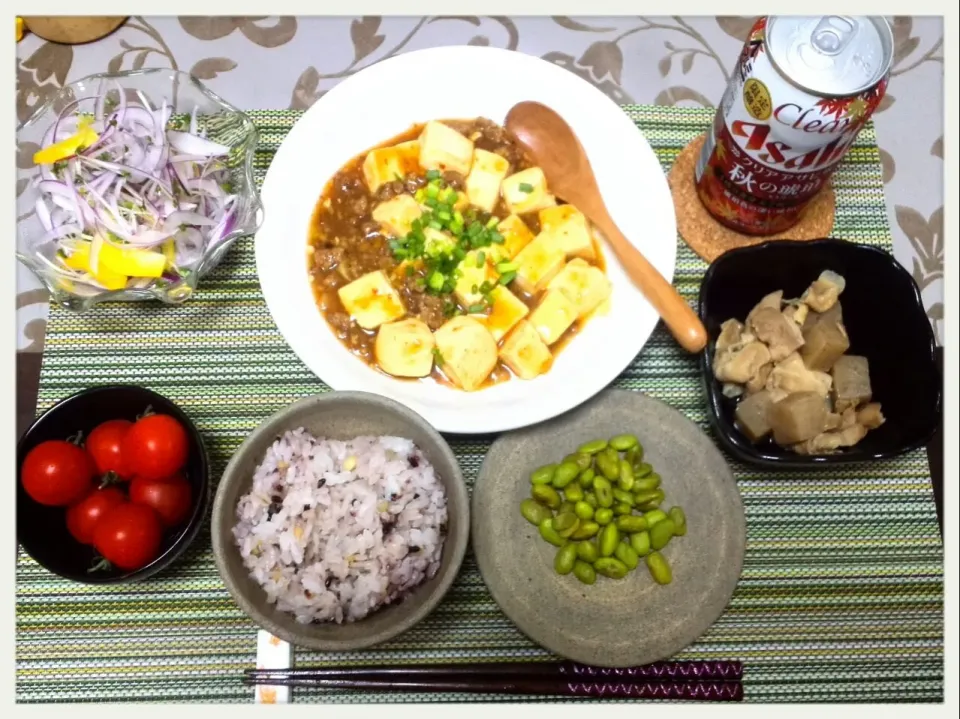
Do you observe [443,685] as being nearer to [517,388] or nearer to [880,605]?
[517,388]

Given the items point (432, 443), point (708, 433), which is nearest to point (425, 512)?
point (432, 443)

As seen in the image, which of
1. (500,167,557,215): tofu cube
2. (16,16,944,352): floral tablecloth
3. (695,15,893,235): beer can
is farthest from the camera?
(16,16,944,352): floral tablecloth

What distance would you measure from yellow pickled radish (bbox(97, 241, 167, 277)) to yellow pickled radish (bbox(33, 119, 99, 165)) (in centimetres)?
29

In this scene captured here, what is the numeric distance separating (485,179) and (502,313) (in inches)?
18.0

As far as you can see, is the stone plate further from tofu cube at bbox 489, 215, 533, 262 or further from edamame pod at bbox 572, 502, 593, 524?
tofu cube at bbox 489, 215, 533, 262

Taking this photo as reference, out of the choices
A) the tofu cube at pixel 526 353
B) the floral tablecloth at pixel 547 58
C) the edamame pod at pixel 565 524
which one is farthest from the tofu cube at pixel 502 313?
the floral tablecloth at pixel 547 58

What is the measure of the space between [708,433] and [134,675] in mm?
1838

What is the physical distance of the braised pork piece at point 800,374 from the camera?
2.00 metres

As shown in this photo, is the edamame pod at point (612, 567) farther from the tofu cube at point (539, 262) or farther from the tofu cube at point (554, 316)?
the tofu cube at point (539, 262)

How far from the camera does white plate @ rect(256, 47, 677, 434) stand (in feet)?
6.79

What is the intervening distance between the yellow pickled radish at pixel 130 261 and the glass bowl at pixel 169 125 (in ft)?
0.18

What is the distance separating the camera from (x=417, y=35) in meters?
2.69

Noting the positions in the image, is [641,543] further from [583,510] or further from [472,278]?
[472,278]

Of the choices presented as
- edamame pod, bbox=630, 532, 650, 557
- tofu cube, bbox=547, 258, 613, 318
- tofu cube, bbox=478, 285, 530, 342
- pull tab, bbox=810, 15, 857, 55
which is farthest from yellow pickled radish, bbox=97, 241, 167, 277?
pull tab, bbox=810, 15, 857, 55
